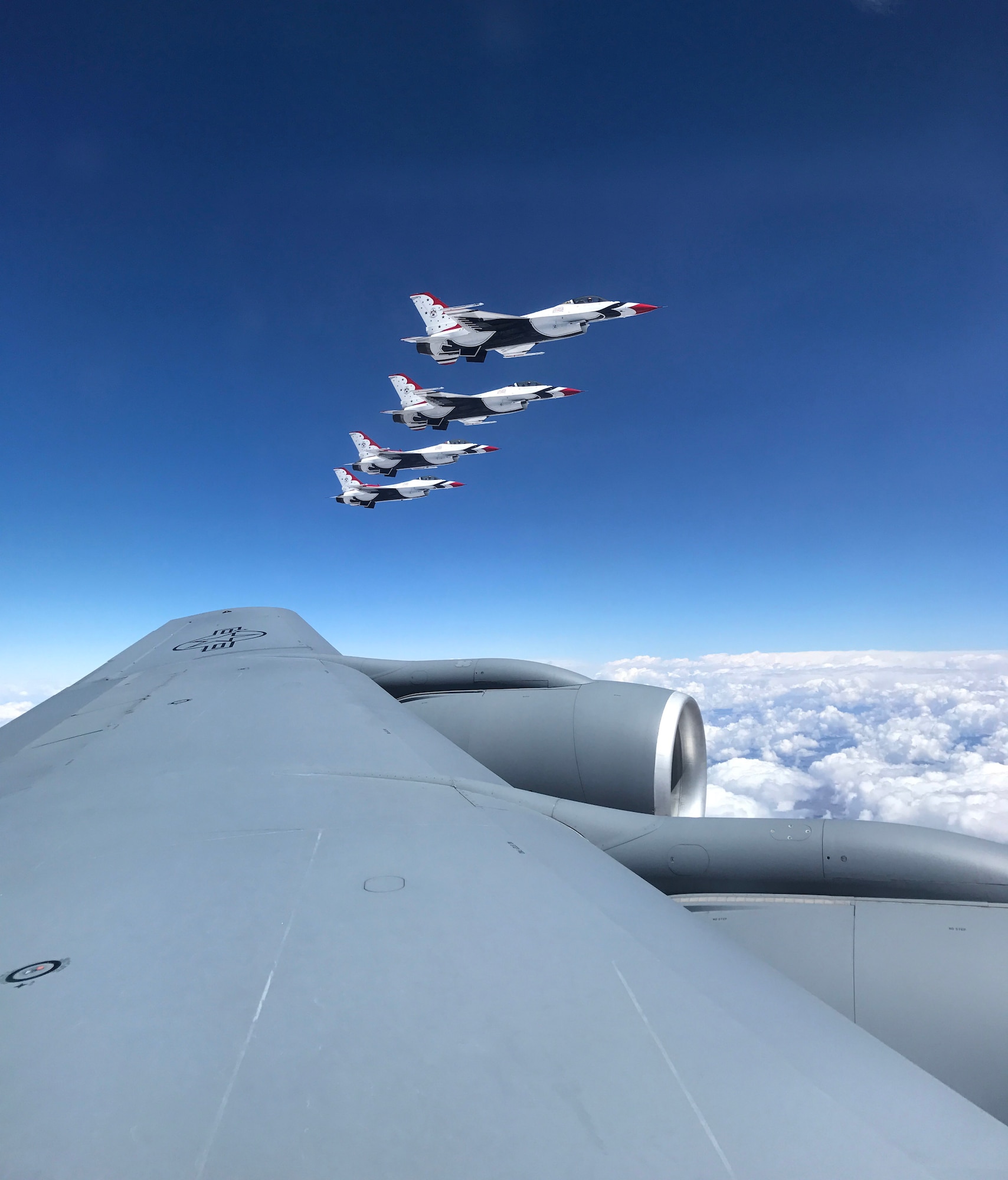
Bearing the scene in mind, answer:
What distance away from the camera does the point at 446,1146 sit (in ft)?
2.73

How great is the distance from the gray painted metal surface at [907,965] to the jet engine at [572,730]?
2.41 m

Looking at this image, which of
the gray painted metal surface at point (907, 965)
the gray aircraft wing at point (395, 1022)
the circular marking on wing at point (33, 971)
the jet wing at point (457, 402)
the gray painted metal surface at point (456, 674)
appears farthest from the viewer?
the jet wing at point (457, 402)

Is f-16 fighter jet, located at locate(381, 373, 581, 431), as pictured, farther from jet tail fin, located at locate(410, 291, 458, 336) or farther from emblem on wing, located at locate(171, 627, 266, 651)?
emblem on wing, located at locate(171, 627, 266, 651)

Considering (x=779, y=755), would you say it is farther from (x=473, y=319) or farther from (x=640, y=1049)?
(x=640, y=1049)

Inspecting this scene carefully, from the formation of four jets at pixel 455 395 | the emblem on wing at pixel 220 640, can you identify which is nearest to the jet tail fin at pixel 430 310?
the formation of four jets at pixel 455 395

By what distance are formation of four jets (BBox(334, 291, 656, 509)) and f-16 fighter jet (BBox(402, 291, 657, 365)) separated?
24 mm

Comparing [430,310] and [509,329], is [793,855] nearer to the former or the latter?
[509,329]

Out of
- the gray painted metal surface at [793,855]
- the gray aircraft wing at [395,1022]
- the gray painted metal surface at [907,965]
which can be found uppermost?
the gray aircraft wing at [395,1022]

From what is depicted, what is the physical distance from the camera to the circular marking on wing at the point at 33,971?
49.3 inches

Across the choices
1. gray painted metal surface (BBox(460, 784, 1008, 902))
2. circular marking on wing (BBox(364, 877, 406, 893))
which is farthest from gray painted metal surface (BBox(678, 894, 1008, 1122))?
circular marking on wing (BBox(364, 877, 406, 893))

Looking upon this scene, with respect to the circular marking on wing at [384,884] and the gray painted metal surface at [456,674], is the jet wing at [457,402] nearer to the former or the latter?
the gray painted metal surface at [456,674]

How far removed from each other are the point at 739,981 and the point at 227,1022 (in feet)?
3.60

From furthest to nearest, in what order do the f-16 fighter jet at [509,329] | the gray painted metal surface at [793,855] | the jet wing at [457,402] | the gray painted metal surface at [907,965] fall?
1. the jet wing at [457,402]
2. the f-16 fighter jet at [509,329]
3. the gray painted metal surface at [793,855]
4. the gray painted metal surface at [907,965]

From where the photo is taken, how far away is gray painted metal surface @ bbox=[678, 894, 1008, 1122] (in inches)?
84.7
